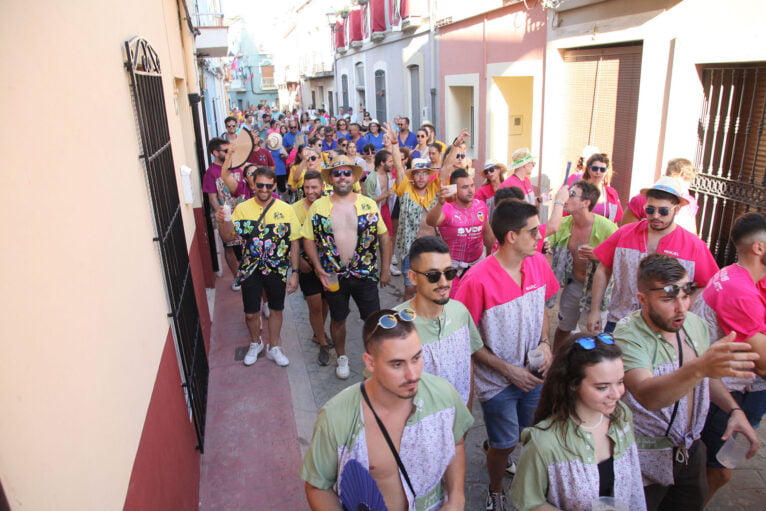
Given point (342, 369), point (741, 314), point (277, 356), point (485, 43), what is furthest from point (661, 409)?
point (485, 43)

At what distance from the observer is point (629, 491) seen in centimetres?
244

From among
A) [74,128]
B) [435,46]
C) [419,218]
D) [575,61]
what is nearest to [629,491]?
[74,128]

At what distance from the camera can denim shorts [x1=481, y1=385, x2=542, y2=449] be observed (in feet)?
11.7

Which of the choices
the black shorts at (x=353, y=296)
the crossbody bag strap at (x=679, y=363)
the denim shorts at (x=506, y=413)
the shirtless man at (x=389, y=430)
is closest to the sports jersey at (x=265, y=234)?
the black shorts at (x=353, y=296)

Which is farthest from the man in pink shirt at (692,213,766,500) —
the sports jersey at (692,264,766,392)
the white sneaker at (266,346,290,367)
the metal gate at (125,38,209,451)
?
the white sneaker at (266,346,290,367)

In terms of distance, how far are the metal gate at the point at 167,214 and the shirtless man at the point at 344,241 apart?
1.20 meters

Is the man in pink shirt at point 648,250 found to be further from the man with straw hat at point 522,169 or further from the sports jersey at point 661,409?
the man with straw hat at point 522,169

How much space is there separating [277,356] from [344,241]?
4.90 feet

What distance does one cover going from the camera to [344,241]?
17.6 feet

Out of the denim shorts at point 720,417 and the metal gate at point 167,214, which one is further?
the metal gate at point 167,214

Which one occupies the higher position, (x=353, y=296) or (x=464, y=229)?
(x=464, y=229)

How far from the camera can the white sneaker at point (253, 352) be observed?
5.92m

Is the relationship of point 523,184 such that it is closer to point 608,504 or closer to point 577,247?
point 577,247

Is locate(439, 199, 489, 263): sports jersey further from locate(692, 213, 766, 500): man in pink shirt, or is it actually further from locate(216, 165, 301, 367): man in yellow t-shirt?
locate(692, 213, 766, 500): man in pink shirt
